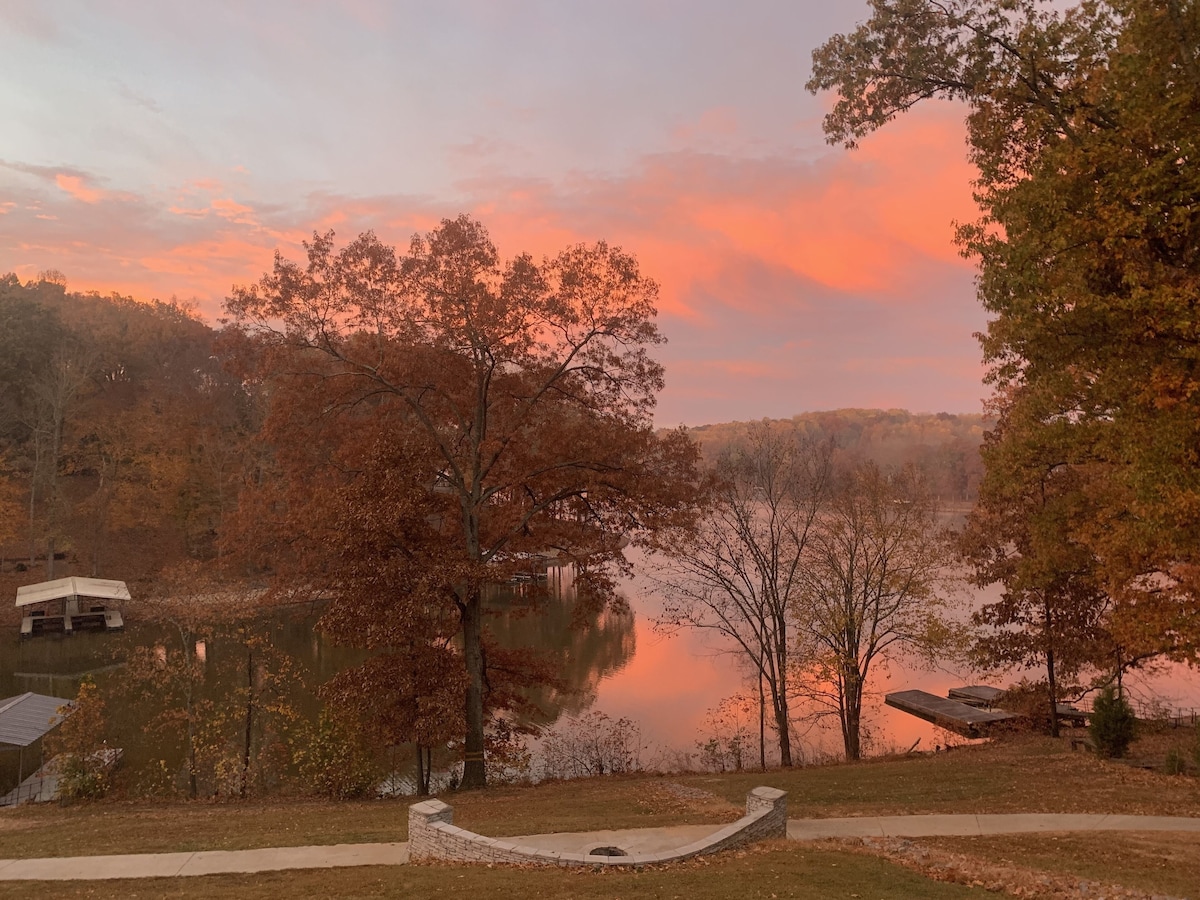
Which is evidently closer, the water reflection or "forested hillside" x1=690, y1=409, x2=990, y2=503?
the water reflection

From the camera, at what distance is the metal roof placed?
1968cm

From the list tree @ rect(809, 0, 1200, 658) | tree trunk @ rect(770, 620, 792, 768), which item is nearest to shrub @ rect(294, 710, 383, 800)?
tree trunk @ rect(770, 620, 792, 768)

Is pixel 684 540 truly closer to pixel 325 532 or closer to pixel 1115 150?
pixel 325 532

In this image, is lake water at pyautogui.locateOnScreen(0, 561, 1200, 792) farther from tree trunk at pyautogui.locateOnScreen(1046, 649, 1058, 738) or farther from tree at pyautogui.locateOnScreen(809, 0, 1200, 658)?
tree at pyautogui.locateOnScreen(809, 0, 1200, 658)

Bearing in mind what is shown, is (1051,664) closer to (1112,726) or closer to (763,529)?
(1112,726)

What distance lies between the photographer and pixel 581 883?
864 centimetres

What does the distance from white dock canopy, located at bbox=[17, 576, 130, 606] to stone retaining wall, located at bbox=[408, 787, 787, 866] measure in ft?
125

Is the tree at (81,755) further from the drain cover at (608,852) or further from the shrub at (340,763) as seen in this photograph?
the drain cover at (608,852)

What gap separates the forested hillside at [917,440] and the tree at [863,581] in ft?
87.7

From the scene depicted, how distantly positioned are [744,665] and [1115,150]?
27368mm

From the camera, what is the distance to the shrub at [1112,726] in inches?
687

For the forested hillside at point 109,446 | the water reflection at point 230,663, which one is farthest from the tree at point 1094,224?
the forested hillside at point 109,446

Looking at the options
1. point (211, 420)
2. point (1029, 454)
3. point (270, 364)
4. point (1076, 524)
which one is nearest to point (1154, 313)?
point (1029, 454)

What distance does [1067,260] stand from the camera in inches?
434
